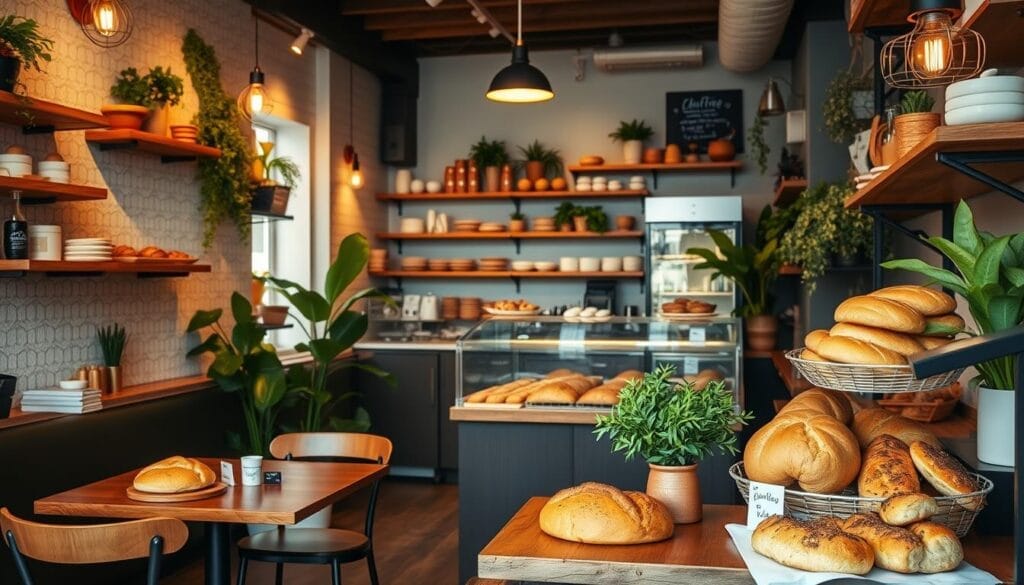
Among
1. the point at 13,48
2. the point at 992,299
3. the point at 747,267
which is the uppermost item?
the point at 13,48

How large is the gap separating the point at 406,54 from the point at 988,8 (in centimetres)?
641

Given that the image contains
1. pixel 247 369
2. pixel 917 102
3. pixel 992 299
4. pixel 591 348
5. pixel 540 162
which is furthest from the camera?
pixel 540 162

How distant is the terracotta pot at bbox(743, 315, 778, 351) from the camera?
22.0 ft

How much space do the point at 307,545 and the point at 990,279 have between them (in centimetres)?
238

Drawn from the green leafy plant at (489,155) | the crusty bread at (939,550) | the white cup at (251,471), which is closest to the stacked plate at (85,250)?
the white cup at (251,471)

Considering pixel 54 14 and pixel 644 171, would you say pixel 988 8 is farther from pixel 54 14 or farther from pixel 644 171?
pixel 644 171

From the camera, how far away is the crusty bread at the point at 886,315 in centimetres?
197

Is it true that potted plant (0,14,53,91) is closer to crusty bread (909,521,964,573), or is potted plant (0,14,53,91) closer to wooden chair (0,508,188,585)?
wooden chair (0,508,188,585)

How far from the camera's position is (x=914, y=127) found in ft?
8.44

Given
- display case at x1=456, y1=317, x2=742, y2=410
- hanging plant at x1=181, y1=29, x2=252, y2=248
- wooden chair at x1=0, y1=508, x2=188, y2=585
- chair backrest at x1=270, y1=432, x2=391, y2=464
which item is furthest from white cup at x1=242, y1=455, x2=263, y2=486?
hanging plant at x1=181, y1=29, x2=252, y2=248

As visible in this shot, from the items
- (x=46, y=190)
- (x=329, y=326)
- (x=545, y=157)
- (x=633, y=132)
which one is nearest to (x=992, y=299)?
(x=46, y=190)

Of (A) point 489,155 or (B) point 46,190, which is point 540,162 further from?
(B) point 46,190

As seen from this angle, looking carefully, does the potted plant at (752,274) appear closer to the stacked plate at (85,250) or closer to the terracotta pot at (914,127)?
the stacked plate at (85,250)

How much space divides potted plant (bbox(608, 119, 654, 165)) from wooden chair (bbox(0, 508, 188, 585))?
5571mm
